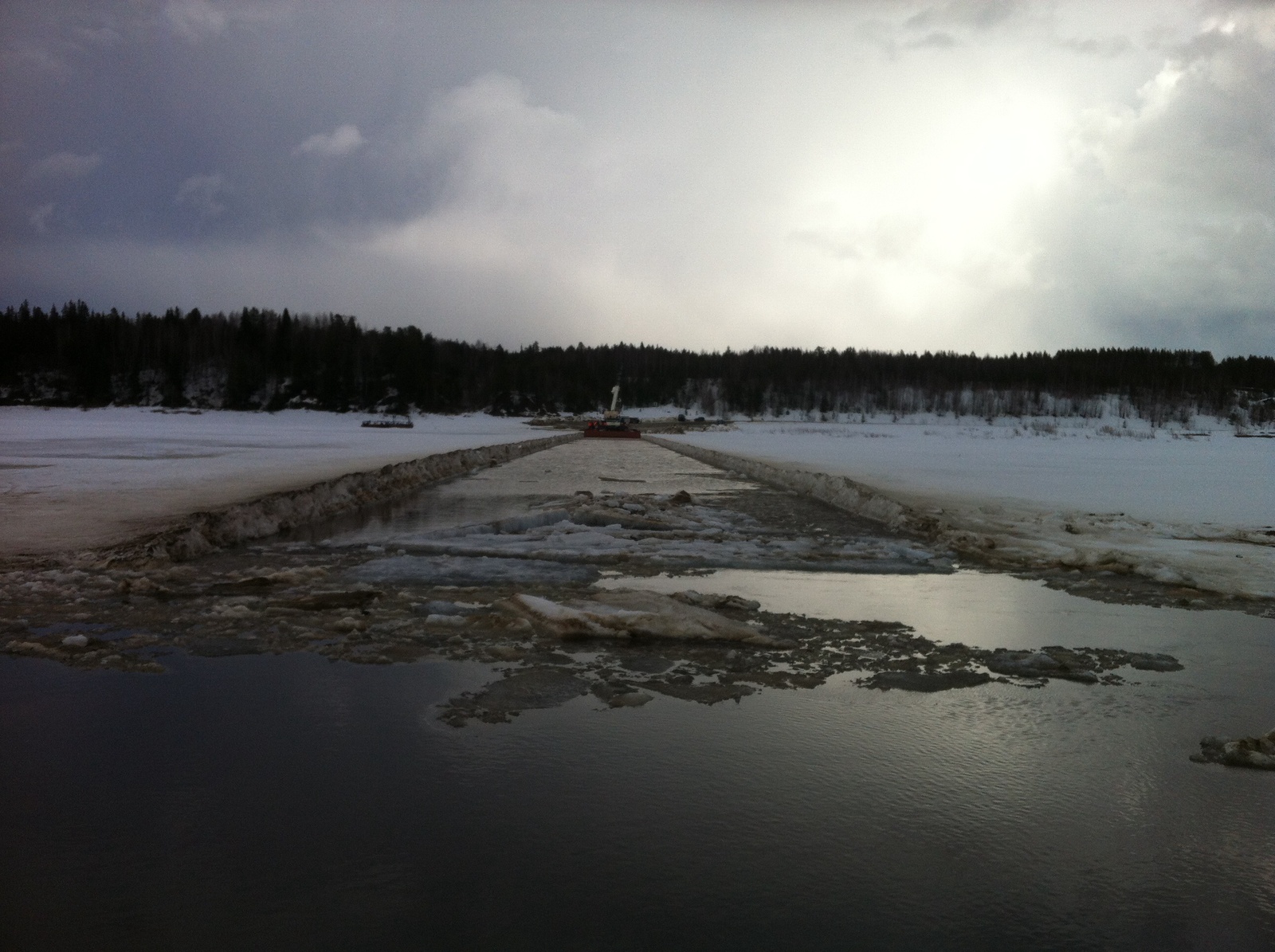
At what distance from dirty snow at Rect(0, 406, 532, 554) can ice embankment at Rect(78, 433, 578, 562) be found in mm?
927

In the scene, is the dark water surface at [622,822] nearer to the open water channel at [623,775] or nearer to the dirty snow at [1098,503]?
the open water channel at [623,775]

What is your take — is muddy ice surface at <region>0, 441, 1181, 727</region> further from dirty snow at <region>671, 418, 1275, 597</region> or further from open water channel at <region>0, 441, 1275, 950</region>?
dirty snow at <region>671, 418, 1275, 597</region>

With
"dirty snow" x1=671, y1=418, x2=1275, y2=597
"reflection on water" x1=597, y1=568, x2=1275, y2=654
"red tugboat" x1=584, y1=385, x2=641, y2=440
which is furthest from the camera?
"red tugboat" x1=584, y1=385, x2=641, y2=440

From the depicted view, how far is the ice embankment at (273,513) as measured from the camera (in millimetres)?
9602

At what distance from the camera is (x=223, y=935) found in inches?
106

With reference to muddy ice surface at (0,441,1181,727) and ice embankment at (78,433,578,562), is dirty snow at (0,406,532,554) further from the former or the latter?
muddy ice surface at (0,441,1181,727)

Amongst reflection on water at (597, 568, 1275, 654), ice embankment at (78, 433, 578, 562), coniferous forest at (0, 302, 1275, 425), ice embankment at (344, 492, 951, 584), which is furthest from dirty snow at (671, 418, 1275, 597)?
coniferous forest at (0, 302, 1275, 425)

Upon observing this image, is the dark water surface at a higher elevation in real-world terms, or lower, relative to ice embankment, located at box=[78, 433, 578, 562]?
higher

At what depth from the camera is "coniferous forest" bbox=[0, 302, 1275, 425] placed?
99125mm

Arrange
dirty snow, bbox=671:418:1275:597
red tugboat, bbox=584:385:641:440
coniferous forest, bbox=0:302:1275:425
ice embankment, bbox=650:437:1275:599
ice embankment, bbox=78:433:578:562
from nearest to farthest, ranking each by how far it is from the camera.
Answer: ice embankment, bbox=78:433:578:562 → ice embankment, bbox=650:437:1275:599 → dirty snow, bbox=671:418:1275:597 → red tugboat, bbox=584:385:641:440 → coniferous forest, bbox=0:302:1275:425

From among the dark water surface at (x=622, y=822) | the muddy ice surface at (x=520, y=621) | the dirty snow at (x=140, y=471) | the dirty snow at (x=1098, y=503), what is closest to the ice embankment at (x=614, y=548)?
the muddy ice surface at (x=520, y=621)

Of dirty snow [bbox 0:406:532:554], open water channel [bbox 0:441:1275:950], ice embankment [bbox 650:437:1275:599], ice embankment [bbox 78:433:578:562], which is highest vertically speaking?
ice embankment [bbox 650:437:1275:599]

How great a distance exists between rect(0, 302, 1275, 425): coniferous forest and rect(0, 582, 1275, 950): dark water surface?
95.2 m

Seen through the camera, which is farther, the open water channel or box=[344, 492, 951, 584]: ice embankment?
box=[344, 492, 951, 584]: ice embankment
